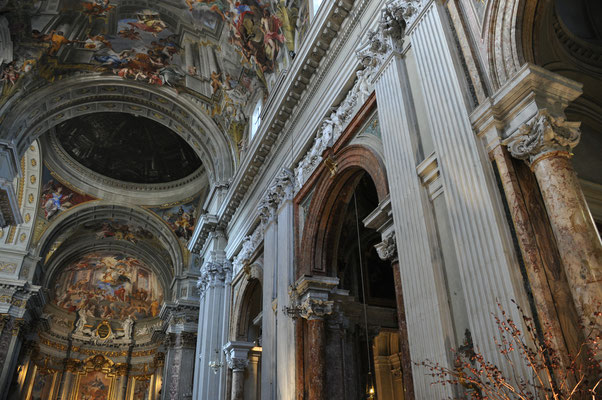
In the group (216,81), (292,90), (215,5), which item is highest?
(215,5)

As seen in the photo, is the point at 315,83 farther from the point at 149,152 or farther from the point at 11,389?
the point at 11,389

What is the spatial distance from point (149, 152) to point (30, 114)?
792 cm

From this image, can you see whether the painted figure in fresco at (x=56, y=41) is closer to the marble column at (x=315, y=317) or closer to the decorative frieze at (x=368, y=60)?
the decorative frieze at (x=368, y=60)

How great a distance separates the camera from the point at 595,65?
20.9 feet

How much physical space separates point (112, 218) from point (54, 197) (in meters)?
2.74

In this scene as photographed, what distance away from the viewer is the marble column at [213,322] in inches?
498

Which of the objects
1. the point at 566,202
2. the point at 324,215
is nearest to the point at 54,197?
the point at 324,215

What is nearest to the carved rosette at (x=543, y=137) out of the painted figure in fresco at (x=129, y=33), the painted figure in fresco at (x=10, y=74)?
the painted figure in fresco at (x=10, y=74)

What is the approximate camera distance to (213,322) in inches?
536

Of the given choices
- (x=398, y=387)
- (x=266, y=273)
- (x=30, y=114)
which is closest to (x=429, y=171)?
(x=266, y=273)

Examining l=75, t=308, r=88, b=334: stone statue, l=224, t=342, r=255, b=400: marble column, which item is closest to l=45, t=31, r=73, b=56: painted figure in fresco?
l=224, t=342, r=255, b=400: marble column

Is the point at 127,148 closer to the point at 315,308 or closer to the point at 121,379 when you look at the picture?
the point at 121,379

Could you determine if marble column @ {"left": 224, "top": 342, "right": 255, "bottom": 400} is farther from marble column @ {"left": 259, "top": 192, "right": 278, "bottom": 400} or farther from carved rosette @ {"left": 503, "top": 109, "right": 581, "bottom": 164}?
carved rosette @ {"left": 503, "top": 109, "right": 581, "bottom": 164}

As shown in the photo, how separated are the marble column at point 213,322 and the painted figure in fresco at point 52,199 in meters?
9.20
